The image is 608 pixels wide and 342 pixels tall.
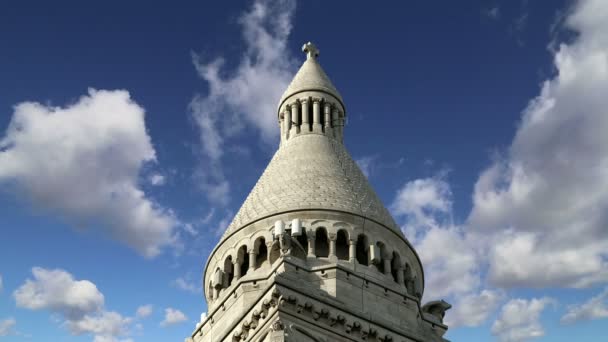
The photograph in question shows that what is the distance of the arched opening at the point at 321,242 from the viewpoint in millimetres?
33875

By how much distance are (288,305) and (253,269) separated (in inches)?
179

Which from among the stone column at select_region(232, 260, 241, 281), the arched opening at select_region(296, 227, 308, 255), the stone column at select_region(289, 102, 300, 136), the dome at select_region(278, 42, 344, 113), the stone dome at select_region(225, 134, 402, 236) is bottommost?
the stone column at select_region(232, 260, 241, 281)

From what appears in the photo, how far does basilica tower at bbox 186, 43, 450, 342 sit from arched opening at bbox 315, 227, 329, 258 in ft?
0.11

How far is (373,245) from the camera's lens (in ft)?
113

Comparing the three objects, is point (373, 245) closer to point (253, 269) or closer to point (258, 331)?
point (253, 269)

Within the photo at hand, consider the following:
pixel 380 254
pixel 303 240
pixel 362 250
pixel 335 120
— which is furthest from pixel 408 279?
pixel 335 120

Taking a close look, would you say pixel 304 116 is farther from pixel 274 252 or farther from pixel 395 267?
pixel 274 252

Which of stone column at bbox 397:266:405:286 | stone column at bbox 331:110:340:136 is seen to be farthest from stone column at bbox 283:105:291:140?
stone column at bbox 397:266:405:286

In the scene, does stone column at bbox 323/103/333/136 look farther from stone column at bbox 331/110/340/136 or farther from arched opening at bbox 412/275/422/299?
arched opening at bbox 412/275/422/299

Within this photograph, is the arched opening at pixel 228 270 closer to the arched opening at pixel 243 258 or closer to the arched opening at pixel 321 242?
the arched opening at pixel 243 258

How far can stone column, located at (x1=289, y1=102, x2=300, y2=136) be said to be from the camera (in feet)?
137

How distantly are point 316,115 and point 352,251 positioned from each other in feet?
32.5

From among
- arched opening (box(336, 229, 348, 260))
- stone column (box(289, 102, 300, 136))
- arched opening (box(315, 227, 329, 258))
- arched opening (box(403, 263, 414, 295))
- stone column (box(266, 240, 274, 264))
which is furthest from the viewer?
stone column (box(289, 102, 300, 136))

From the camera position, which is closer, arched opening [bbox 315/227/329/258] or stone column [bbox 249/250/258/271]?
stone column [bbox 249/250/258/271]
